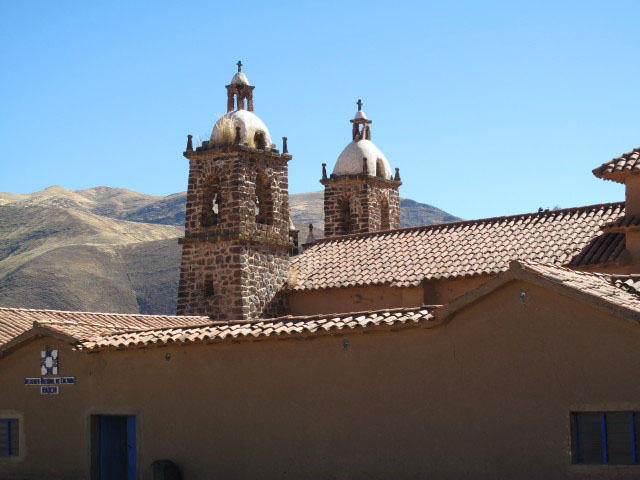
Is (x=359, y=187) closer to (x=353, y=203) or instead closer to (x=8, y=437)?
(x=353, y=203)

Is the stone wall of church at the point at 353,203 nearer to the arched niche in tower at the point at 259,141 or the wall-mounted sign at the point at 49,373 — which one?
the arched niche in tower at the point at 259,141

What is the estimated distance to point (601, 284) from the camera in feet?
43.7

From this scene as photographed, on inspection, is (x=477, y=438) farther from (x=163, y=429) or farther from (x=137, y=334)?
(x=137, y=334)

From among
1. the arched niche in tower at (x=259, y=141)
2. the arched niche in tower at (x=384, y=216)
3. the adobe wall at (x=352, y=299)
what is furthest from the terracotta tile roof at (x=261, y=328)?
the arched niche in tower at (x=384, y=216)

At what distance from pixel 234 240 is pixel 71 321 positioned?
20.1 ft

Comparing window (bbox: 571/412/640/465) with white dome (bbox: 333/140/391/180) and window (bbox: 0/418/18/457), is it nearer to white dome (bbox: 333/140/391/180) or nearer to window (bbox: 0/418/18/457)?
window (bbox: 0/418/18/457)

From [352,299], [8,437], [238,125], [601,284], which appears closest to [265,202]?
[238,125]

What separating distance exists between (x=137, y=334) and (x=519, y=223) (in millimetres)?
9972

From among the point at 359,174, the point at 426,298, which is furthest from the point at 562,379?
the point at 359,174

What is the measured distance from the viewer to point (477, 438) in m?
13.3

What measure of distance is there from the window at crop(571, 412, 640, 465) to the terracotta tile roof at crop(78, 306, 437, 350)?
2433 mm

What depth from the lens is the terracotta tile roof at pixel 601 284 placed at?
12383mm

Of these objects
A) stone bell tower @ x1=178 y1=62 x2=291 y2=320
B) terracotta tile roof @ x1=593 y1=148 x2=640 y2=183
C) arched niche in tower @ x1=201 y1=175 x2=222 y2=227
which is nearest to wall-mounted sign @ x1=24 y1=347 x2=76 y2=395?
stone bell tower @ x1=178 y1=62 x2=291 y2=320

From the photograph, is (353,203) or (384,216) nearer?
(353,203)
